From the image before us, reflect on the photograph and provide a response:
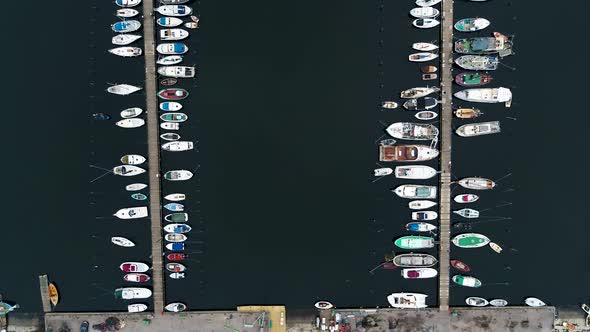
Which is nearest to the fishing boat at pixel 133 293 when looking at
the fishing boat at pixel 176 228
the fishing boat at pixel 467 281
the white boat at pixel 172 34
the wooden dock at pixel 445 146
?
the fishing boat at pixel 176 228

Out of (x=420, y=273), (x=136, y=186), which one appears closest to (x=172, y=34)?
(x=136, y=186)

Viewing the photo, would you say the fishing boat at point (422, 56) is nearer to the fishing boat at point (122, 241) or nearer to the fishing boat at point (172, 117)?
the fishing boat at point (172, 117)

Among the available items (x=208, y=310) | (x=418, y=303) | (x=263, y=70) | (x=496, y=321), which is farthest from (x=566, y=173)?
(x=208, y=310)

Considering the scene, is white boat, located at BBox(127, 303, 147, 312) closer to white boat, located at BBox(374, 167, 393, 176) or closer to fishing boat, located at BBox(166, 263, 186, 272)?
fishing boat, located at BBox(166, 263, 186, 272)

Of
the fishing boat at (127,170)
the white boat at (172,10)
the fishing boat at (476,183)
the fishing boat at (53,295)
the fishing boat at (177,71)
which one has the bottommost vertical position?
the fishing boat at (53,295)

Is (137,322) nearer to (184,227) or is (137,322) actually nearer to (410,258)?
(184,227)

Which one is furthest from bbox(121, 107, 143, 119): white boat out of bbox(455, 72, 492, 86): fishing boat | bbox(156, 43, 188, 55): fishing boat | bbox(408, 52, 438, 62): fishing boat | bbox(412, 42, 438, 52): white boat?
bbox(455, 72, 492, 86): fishing boat
